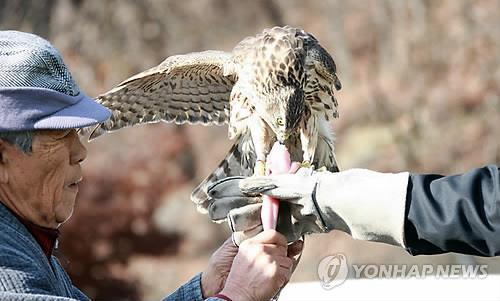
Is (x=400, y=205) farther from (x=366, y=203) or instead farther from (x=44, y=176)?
(x=44, y=176)

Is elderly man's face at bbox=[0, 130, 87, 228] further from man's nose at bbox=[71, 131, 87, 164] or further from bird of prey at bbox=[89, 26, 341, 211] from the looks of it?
bird of prey at bbox=[89, 26, 341, 211]

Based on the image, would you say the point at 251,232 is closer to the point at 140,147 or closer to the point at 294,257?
the point at 294,257

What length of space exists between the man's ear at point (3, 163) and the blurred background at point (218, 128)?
20.8ft

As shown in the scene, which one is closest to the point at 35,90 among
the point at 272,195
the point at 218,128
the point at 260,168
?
the point at 272,195

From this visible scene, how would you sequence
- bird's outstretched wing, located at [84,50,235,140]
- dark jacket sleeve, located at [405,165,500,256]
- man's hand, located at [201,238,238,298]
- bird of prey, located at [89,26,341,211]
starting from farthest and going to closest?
bird's outstretched wing, located at [84,50,235,140] → bird of prey, located at [89,26,341,211] → man's hand, located at [201,238,238,298] → dark jacket sleeve, located at [405,165,500,256]

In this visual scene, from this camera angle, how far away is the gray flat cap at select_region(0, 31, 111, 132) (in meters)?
2.17

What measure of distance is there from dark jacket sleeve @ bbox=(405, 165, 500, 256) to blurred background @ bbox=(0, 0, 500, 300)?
6455 millimetres

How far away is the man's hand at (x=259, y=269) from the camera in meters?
2.30

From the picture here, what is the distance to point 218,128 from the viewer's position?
1120cm

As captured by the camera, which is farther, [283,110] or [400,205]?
[283,110]

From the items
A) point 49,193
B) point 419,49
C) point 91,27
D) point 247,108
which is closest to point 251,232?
point 49,193

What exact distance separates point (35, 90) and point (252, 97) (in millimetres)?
1912

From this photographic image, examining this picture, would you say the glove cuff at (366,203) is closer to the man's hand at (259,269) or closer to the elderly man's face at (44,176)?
the man's hand at (259,269)

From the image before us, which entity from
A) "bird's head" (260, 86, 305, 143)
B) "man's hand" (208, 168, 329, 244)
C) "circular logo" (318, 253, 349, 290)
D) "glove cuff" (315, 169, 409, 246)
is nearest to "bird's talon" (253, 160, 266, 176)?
"bird's head" (260, 86, 305, 143)
